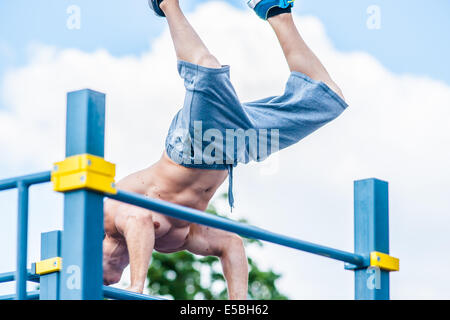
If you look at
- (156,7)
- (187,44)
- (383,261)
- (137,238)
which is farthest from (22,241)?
(383,261)

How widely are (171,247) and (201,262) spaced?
13462 millimetres

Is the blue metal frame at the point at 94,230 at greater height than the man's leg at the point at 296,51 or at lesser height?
lesser

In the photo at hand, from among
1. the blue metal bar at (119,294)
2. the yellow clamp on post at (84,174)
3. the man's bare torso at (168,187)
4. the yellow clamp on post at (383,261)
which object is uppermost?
the man's bare torso at (168,187)

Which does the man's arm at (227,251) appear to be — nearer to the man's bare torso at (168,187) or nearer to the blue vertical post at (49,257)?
the man's bare torso at (168,187)

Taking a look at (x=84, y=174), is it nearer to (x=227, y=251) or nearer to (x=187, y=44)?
(x=187, y=44)

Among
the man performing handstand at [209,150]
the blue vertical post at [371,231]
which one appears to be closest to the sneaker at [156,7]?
the man performing handstand at [209,150]

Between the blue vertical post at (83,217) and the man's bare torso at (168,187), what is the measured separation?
1309mm

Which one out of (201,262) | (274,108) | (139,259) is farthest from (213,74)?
(201,262)

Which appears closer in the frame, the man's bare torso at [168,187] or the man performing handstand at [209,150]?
the man performing handstand at [209,150]

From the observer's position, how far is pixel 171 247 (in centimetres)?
455

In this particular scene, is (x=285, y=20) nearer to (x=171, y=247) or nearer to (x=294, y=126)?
(x=294, y=126)

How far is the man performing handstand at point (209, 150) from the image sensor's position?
4012mm
